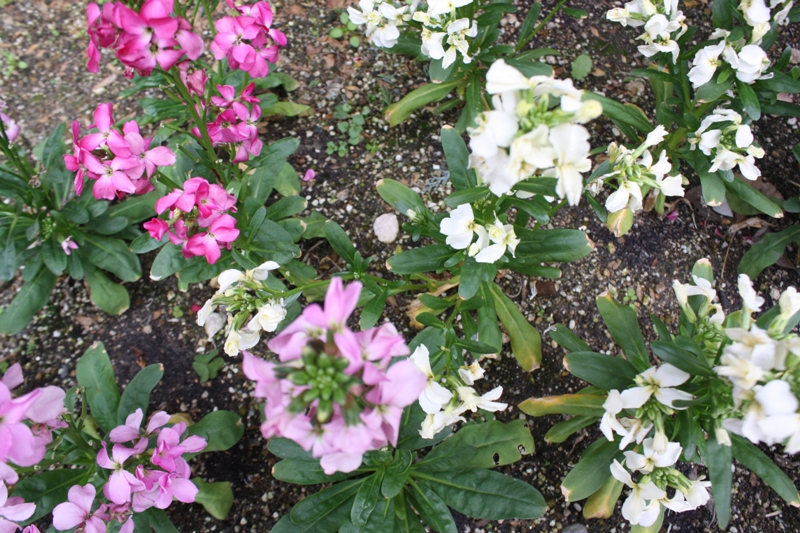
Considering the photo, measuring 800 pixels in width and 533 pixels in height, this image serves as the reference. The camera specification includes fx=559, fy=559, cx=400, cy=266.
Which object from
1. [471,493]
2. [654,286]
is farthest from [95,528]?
[654,286]

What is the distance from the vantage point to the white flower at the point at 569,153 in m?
1.23

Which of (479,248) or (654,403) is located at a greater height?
(479,248)

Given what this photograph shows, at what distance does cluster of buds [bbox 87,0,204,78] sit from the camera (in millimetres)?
1608

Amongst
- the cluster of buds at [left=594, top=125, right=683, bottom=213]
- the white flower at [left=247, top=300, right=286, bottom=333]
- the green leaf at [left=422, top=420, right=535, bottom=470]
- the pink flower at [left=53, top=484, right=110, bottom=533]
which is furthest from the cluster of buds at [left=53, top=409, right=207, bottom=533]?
the cluster of buds at [left=594, top=125, right=683, bottom=213]

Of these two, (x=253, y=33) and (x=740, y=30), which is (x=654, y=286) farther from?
(x=253, y=33)

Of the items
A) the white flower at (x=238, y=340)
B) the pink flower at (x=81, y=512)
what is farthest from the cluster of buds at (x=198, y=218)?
the pink flower at (x=81, y=512)

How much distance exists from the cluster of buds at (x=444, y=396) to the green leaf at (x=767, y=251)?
169cm

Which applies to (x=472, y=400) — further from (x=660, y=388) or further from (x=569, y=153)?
(x=569, y=153)

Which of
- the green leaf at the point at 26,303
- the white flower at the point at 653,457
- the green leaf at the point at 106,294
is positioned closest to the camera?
the white flower at the point at 653,457

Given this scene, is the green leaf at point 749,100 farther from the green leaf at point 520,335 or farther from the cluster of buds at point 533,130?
the cluster of buds at point 533,130

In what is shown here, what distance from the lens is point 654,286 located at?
2.73 meters

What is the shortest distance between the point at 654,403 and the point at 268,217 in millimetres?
1694

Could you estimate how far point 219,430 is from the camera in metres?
2.32

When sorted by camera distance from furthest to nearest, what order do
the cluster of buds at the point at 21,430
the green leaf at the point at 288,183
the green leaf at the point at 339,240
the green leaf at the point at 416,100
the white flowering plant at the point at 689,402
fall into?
1. the green leaf at the point at 416,100
2. the green leaf at the point at 288,183
3. the green leaf at the point at 339,240
4. the cluster of buds at the point at 21,430
5. the white flowering plant at the point at 689,402
